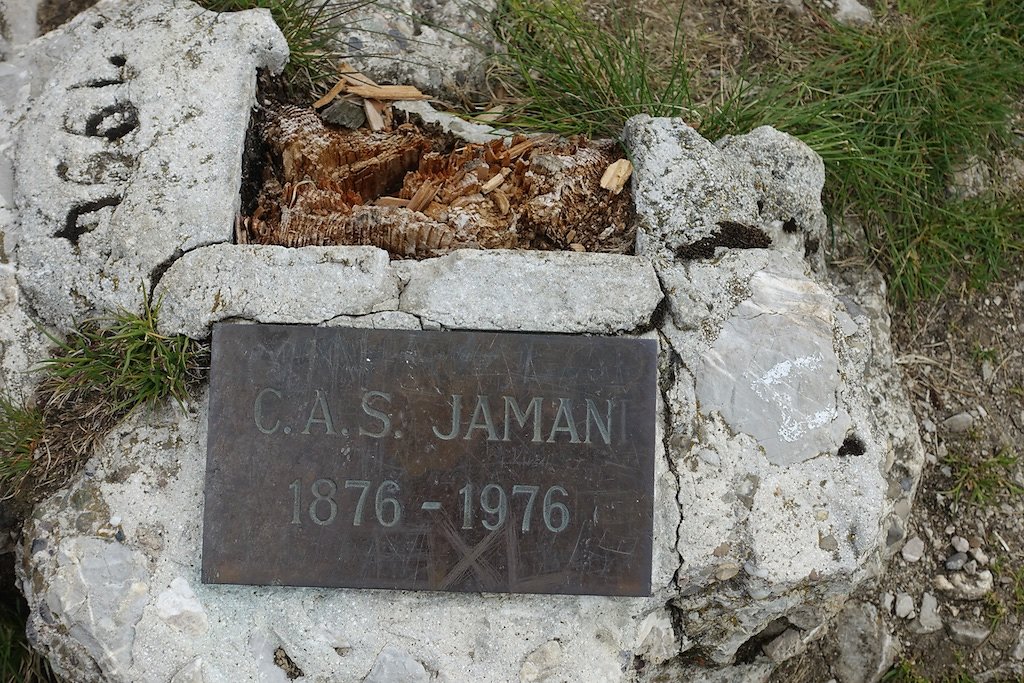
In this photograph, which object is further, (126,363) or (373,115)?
(373,115)

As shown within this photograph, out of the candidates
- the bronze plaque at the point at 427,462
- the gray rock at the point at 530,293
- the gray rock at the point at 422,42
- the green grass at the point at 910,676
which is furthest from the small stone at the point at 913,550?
the gray rock at the point at 422,42

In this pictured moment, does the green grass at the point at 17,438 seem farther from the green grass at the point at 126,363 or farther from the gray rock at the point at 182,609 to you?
the gray rock at the point at 182,609

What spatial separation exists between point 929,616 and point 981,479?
0.48m

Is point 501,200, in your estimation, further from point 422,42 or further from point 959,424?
point 959,424

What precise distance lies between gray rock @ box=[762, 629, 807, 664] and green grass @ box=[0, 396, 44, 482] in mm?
1872

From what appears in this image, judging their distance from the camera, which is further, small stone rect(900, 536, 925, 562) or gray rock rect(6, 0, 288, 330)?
small stone rect(900, 536, 925, 562)

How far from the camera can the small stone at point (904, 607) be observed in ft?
8.32

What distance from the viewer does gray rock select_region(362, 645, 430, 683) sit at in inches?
70.1

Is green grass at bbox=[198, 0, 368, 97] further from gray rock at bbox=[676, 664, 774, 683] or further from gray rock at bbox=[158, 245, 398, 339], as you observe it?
gray rock at bbox=[676, 664, 774, 683]

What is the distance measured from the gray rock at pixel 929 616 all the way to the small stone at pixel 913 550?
0.12 meters

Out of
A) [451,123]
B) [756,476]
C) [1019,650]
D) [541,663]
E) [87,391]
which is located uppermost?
[451,123]

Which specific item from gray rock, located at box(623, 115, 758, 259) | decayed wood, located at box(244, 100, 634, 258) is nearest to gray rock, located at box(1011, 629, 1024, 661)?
gray rock, located at box(623, 115, 758, 259)

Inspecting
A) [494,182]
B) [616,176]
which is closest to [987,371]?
[616,176]

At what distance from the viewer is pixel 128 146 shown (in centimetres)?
206
